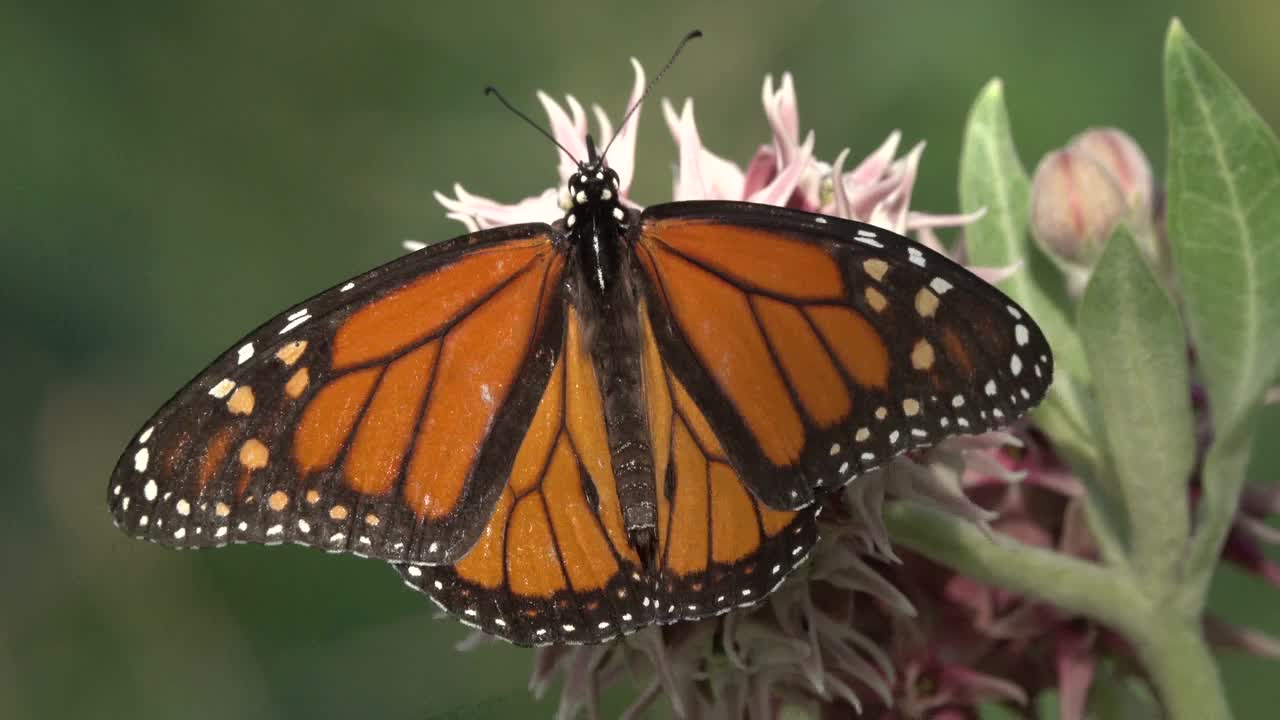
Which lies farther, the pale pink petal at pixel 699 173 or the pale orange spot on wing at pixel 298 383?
the pale pink petal at pixel 699 173

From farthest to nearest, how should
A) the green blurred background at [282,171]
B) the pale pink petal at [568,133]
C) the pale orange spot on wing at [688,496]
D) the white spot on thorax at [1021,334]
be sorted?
the green blurred background at [282,171], the pale pink petal at [568,133], the pale orange spot on wing at [688,496], the white spot on thorax at [1021,334]

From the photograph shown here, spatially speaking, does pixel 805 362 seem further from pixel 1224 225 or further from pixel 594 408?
pixel 1224 225

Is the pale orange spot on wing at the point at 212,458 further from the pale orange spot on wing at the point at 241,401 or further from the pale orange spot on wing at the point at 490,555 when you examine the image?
the pale orange spot on wing at the point at 490,555

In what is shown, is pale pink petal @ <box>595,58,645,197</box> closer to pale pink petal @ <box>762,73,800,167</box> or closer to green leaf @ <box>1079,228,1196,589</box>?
pale pink petal @ <box>762,73,800,167</box>

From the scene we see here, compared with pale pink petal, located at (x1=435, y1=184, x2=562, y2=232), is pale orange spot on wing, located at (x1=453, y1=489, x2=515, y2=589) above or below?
below

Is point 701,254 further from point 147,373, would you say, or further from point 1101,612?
point 147,373

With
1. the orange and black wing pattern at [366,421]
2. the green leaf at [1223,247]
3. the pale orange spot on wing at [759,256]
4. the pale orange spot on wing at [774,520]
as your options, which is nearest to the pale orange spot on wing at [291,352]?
the orange and black wing pattern at [366,421]

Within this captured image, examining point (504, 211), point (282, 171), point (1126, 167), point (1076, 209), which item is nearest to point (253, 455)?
point (504, 211)

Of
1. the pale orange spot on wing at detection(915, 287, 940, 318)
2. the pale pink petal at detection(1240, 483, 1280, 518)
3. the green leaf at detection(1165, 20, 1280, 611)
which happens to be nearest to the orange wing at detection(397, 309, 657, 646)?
the pale orange spot on wing at detection(915, 287, 940, 318)
